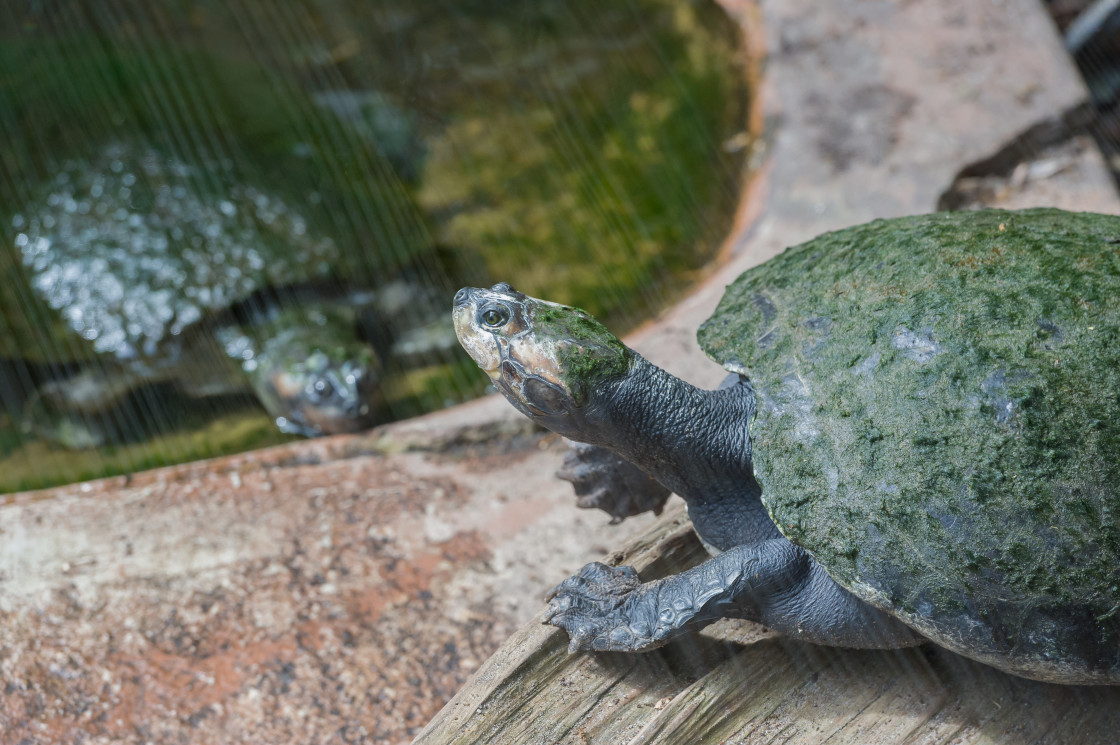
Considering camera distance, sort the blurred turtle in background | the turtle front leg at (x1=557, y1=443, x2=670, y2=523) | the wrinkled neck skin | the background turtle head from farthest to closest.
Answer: the blurred turtle in background → the background turtle head → the turtle front leg at (x1=557, y1=443, x2=670, y2=523) → the wrinkled neck skin

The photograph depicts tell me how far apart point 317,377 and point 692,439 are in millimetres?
2651

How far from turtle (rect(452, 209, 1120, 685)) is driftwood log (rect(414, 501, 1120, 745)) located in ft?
0.54

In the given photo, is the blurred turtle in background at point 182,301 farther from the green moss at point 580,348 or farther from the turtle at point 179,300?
the green moss at point 580,348

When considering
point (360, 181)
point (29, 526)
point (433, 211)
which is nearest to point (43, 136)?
point (360, 181)

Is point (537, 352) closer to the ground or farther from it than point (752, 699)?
farther from it

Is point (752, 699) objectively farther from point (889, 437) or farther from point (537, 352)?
point (537, 352)

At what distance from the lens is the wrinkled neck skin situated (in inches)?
95.6

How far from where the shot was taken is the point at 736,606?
2.31 meters

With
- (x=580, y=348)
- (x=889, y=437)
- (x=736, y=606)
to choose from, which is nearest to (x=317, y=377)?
(x=580, y=348)

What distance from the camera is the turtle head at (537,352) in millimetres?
2309

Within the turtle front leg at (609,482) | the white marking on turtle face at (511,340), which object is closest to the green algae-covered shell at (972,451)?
→ the white marking on turtle face at (511,340)

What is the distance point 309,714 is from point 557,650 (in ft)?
3.17

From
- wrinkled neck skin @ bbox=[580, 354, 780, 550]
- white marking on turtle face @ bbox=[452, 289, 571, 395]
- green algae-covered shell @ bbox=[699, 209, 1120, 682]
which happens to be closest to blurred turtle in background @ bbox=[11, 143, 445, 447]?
white marking on turtle face @ bbox=[452, 289, 571, 395]

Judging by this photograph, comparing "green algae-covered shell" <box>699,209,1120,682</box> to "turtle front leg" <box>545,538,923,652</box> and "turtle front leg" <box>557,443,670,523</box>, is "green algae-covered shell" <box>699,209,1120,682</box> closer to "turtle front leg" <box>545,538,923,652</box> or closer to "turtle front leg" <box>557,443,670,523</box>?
"turtle front leg" <box>545,538,923,652</box>
